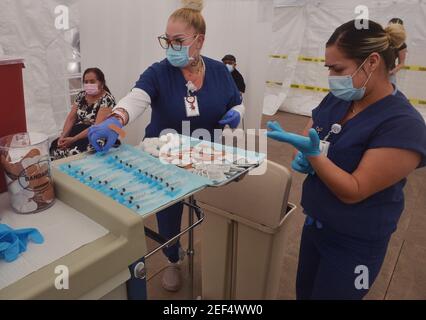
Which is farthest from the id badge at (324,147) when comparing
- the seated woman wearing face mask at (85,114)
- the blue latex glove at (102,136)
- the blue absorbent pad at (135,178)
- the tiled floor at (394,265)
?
the seated woman wearing face mask at (85,114)

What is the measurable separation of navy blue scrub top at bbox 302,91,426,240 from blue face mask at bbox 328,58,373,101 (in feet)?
0.19

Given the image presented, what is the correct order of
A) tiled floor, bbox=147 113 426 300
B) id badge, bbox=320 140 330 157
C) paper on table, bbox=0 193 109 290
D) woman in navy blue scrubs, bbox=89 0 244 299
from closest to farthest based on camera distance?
paper on table, bbox=0 193 109 290, id badge, bbox=320 140 330 157, woman in navy blue scrubs, bbox=89 0 244 299, tiled floor, bbox=147 113 426 300

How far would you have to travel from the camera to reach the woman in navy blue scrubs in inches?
54.9

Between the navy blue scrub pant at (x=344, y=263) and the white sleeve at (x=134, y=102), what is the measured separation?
82 cm

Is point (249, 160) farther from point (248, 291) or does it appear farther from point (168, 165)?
point (248, 291)

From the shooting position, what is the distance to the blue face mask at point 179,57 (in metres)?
1.40

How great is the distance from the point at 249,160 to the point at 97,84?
1.50 m

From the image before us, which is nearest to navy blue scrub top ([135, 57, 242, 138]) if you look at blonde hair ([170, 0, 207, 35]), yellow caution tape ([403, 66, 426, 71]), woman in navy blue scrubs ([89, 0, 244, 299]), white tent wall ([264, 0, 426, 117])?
woman in navy blue scrubs ([89, 0, 244, 299])

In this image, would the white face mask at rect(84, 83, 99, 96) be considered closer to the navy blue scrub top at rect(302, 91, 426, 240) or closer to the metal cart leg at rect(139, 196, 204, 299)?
the metal cart leg at rect(139, 196, 204, 299)

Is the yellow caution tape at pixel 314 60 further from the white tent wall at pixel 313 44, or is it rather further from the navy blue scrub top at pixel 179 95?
the navy blue scrub top at pixel 179 95

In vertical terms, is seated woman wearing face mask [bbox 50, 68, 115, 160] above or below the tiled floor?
above

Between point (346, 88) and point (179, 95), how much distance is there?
0.71 meters

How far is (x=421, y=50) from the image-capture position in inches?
173
